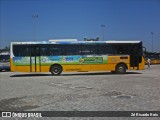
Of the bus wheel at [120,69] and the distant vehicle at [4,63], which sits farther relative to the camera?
the distant vehicle at [4,63]

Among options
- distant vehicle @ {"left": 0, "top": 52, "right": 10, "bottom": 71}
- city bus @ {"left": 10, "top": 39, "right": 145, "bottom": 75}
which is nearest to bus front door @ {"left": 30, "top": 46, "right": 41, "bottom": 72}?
city bus @ {"left": 10, "top": 39, "right": 145, "bottom": 75}

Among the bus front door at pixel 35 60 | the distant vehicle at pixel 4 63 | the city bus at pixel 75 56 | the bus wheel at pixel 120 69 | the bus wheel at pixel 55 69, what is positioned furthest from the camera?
the distant vehicle at pixel 4 63

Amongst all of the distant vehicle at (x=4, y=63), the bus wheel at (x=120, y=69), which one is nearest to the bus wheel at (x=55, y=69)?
the bus wheel at (x=120, y=69)

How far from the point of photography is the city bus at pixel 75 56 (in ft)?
97.9

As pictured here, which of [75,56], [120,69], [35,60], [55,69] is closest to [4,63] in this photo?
[35,60]

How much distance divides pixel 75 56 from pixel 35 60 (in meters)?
3.49

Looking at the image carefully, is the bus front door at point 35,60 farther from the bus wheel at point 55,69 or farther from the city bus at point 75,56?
the bus wheel at point 55,69

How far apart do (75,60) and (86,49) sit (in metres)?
1.45

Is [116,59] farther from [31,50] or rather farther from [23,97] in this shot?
[23,97]

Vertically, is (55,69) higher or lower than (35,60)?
lower

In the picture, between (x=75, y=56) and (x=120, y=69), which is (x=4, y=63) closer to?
(x=75, y=56)

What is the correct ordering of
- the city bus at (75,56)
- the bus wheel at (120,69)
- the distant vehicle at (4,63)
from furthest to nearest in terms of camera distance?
the distant vehicle at (4,63)
the bus wheel at (120,69)
the city bus at (75,56)

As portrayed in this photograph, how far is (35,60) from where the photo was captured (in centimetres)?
2983

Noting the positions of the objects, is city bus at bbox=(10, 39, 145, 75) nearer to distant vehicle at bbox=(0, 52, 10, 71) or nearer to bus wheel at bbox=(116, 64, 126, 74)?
bus wheel at bbox=(116, 64, 126, 74)
